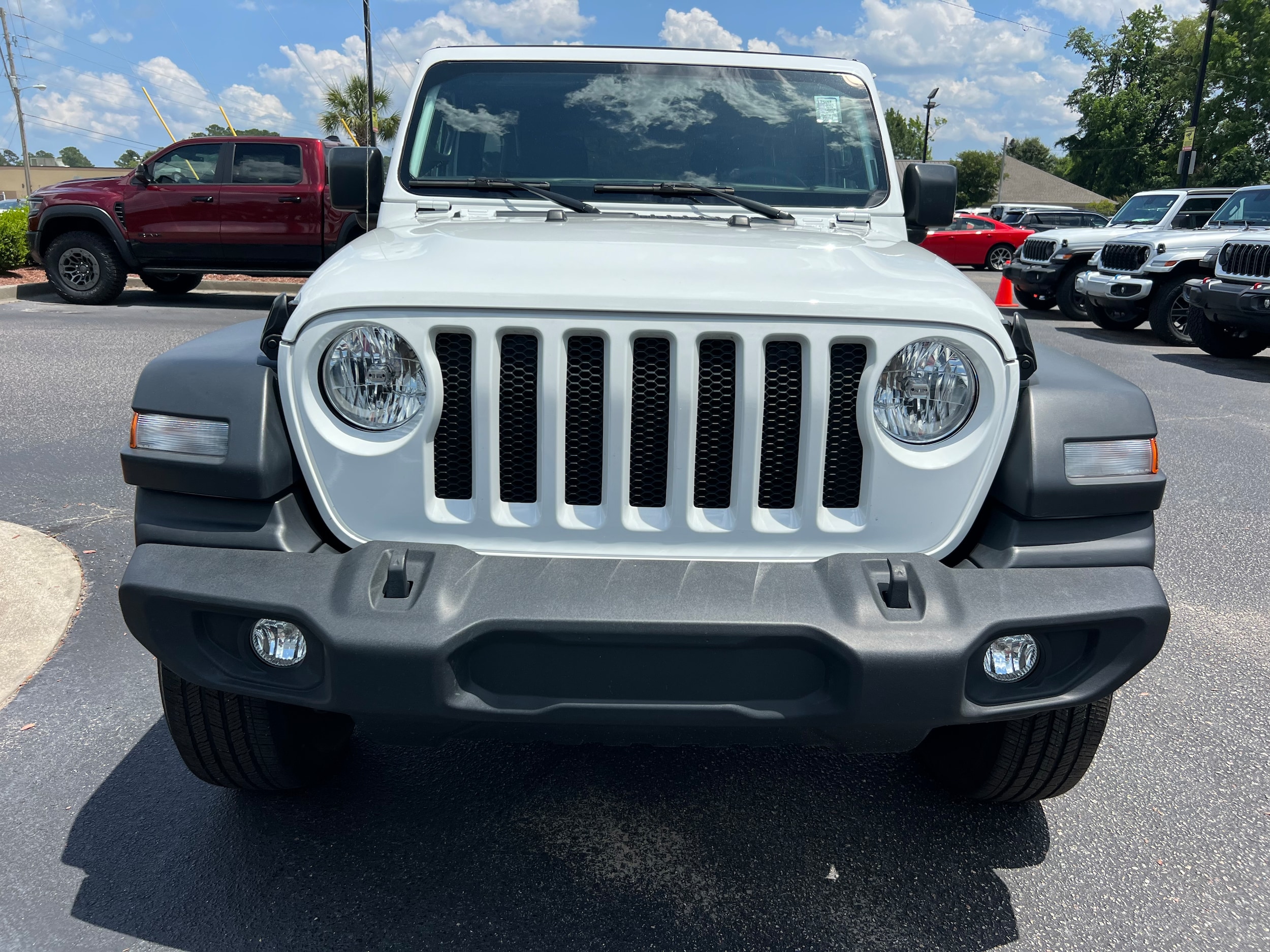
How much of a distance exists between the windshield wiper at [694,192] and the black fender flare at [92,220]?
1114cm

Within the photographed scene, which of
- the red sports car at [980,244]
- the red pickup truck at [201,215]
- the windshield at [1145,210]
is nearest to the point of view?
the red pickup truck at [201,215]

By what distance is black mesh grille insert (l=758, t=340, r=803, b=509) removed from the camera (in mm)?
1967

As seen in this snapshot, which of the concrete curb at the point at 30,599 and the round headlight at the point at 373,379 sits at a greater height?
the round headlight at the point at 373,379

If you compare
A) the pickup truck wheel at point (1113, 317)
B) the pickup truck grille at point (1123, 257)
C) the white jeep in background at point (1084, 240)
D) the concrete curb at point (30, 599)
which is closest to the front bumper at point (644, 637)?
the concrete curb at point (30, 599)

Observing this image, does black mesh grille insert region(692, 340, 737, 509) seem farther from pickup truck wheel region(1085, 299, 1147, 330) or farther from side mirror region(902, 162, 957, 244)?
pickup truck wheel region(1085, 299, 1147, 330)

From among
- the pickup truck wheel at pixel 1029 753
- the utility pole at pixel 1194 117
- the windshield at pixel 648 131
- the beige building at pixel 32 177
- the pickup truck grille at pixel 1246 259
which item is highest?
the utility pole at pixel 1194 117

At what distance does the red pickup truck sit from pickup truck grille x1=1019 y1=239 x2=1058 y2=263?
986 centimetres

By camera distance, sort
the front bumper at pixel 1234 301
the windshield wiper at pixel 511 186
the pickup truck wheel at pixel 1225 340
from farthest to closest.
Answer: the pickup truck wheel at pixel 1225 340, the front bumper at pixel 1234 301, the windshield wiper at pixel 511 186

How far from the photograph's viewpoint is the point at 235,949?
6.77ft

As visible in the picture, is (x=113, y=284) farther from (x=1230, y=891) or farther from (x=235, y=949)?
(x=1230, y=891)

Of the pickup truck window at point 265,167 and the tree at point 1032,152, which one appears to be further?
the tree at point 1032,152

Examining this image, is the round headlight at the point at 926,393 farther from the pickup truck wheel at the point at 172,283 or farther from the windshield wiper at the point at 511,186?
the pickup truck wheel at the point at 172,283

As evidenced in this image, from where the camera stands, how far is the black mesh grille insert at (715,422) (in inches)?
77.2

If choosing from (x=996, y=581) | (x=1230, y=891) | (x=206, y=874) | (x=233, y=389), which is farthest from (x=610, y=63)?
(x=1230, y=891)
